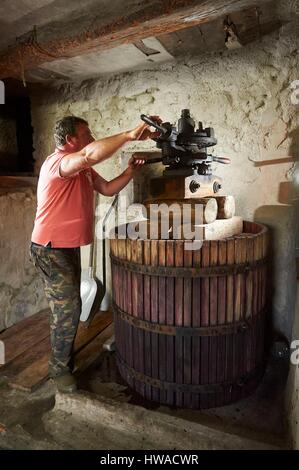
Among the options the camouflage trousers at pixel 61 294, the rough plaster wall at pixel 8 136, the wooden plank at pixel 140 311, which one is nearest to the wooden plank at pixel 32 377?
the camouflage trousers at pixel 61 294

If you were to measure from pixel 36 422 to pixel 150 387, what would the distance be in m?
0.87

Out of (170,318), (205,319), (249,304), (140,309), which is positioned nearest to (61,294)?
(140,309)

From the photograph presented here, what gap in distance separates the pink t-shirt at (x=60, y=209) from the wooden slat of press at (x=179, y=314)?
0.81 meters

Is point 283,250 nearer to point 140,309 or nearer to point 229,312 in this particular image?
point 229,312

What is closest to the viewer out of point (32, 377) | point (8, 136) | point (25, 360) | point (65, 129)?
point (65, 129)

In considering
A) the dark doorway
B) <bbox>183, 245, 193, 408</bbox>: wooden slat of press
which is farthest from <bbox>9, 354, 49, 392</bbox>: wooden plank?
the dark doorway

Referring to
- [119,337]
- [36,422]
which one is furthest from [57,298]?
[36,422]

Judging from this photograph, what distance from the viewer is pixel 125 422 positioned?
2291mm

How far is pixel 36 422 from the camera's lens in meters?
2.37

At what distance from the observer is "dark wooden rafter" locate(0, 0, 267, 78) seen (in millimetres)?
2320

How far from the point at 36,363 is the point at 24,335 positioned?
0.67 metres

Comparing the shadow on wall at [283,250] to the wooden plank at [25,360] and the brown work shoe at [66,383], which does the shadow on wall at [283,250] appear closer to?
the brown work shoe at [66,383]

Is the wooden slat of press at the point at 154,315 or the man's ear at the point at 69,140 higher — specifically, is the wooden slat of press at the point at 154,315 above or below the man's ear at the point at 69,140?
below

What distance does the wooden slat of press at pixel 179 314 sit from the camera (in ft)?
7.50
